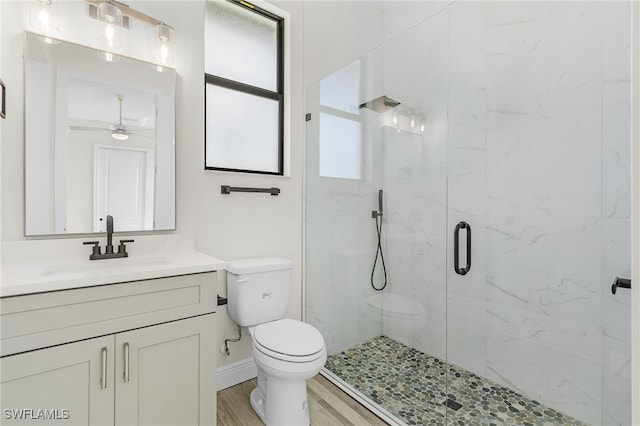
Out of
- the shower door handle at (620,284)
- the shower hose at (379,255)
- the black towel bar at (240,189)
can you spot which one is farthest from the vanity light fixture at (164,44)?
the shower door handle at (620,284)

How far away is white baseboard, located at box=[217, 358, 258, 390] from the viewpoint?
1892 mm

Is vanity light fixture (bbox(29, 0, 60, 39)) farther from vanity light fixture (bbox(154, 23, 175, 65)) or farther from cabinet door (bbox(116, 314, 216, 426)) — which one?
cabinet door (bbox(116, 314, 216, 426))

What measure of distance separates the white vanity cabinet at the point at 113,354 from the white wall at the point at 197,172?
564 mm

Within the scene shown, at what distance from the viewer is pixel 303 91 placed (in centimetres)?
228

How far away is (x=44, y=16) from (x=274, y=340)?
1.85 metres

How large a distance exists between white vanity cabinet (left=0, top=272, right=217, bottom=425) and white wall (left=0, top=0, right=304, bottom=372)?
1.85ft

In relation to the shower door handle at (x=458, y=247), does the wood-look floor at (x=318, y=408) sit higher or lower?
lower

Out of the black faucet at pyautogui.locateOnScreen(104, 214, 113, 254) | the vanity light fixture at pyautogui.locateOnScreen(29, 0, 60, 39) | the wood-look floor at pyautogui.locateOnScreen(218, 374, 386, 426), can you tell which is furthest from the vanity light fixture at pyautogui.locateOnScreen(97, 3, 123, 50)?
the wood-look floor at pyautogui.locateOnScreen(218, 374, 386, 426)

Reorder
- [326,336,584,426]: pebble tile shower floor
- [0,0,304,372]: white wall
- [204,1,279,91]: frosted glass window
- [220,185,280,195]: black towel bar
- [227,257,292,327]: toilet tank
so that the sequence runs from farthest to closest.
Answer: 1. [204,1,279,91]: frosted glass window
2. [220,185,280,195]: black towel bar
3. [227,257,292,327]: toilet tank
4. [326,336,584,426]: pebble tile shower floor
5. [0,0,304,372]: white wall

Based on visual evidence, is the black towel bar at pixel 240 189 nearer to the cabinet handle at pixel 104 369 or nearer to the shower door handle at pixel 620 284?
the cabinet handle at pixel 104 369

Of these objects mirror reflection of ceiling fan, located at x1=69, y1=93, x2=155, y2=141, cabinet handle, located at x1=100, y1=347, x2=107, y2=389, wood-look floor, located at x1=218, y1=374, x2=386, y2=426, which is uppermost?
mirror reflection of ceiling fan, located at x1=69, y1=93, x2=155, y2=141

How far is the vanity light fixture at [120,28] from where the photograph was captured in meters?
1.48

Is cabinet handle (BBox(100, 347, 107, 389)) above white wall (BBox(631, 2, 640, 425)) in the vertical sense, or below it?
below

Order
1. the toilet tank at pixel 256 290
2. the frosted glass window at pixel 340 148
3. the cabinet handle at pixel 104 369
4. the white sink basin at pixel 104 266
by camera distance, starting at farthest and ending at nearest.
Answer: the frosted glass window at pixel 340 148 < the toilet tank at pixel 256 290 < the white sink basin at pixel 104 266 < the cabinet handle at pixel 104 369
